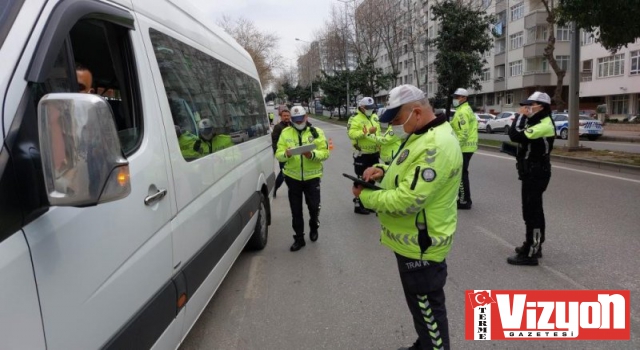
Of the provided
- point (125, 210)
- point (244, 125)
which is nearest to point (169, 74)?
point (125, 210)

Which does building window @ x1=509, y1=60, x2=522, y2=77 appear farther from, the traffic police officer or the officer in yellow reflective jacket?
the officer in yellow reflective jacket

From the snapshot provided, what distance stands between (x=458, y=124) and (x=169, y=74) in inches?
219

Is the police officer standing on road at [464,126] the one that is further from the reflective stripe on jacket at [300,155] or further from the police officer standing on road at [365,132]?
the reflective stripe on jacket at [300,155]

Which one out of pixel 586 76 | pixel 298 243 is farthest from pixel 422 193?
pixel 586 76

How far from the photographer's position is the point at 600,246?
17.6 ft

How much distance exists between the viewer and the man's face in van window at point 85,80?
83.4 inches

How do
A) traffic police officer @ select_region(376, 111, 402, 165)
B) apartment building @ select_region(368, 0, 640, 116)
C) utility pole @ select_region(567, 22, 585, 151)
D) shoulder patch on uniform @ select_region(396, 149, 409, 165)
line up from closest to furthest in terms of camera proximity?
shoulder patch on uniform @ select_region(396, 149, 409, 165) < traffic police officer @ select_region(376, 111, 402, 165) < utility pole @ select_region(567, 22, 585, 151) < apartment building @ select_region(368, 0, 640, 116)

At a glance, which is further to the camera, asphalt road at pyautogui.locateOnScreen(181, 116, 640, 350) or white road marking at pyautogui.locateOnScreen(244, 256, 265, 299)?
white road marking at pyautogui.locateOnScreen(244, 256, 265, 299)

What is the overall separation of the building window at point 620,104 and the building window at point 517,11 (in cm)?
1187

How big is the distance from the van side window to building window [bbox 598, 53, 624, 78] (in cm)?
4129

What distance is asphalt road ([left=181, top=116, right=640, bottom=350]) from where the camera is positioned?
3457 millimetres

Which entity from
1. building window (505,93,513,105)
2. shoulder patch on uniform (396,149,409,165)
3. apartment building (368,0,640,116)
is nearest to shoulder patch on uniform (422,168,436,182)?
shoulder patch on uniform (396,149,409,165)

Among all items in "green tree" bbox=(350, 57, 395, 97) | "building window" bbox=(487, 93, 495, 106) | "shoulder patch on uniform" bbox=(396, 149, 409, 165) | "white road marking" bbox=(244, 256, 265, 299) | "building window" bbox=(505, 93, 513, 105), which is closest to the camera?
"shoulder patch on uniform" bbox=(396, 149, 409, 165)

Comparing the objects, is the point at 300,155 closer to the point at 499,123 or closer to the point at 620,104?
the point at 499,123
